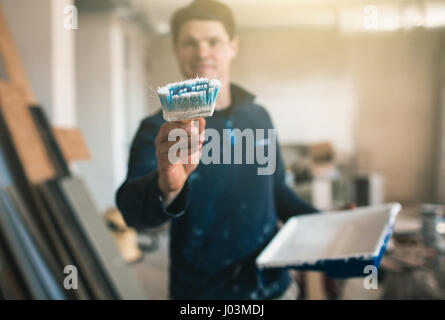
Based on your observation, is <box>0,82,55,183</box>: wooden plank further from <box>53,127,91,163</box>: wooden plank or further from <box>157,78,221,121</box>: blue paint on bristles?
<box>157,78,221,121</box>: blue paint on bristles

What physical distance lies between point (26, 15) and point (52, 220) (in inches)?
34.5

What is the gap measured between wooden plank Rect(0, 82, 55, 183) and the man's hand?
2.95 feet

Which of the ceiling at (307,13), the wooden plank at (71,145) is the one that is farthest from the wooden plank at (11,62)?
the ceiling at (307,13)

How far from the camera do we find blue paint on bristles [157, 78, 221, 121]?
373 millimetres

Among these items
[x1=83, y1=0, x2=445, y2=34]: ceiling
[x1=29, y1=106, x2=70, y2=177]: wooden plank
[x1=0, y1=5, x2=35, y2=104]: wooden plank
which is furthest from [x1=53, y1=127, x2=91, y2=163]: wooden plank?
[x1=83, y1=0, x2=445, y2=34]: ceiling

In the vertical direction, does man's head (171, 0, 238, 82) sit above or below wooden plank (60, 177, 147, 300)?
above

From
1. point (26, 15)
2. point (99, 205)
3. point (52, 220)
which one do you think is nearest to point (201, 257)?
point (52, 220)

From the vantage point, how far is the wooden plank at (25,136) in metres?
1.15

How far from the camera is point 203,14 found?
56cm

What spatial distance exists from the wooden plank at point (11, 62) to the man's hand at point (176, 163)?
113 centimetres

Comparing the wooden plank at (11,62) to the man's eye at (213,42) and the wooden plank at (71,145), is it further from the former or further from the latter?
the man's eye at (213,42)

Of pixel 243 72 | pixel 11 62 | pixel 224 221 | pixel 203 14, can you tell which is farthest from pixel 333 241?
pixel 11 62

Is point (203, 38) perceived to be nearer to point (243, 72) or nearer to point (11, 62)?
point (243, 72)
